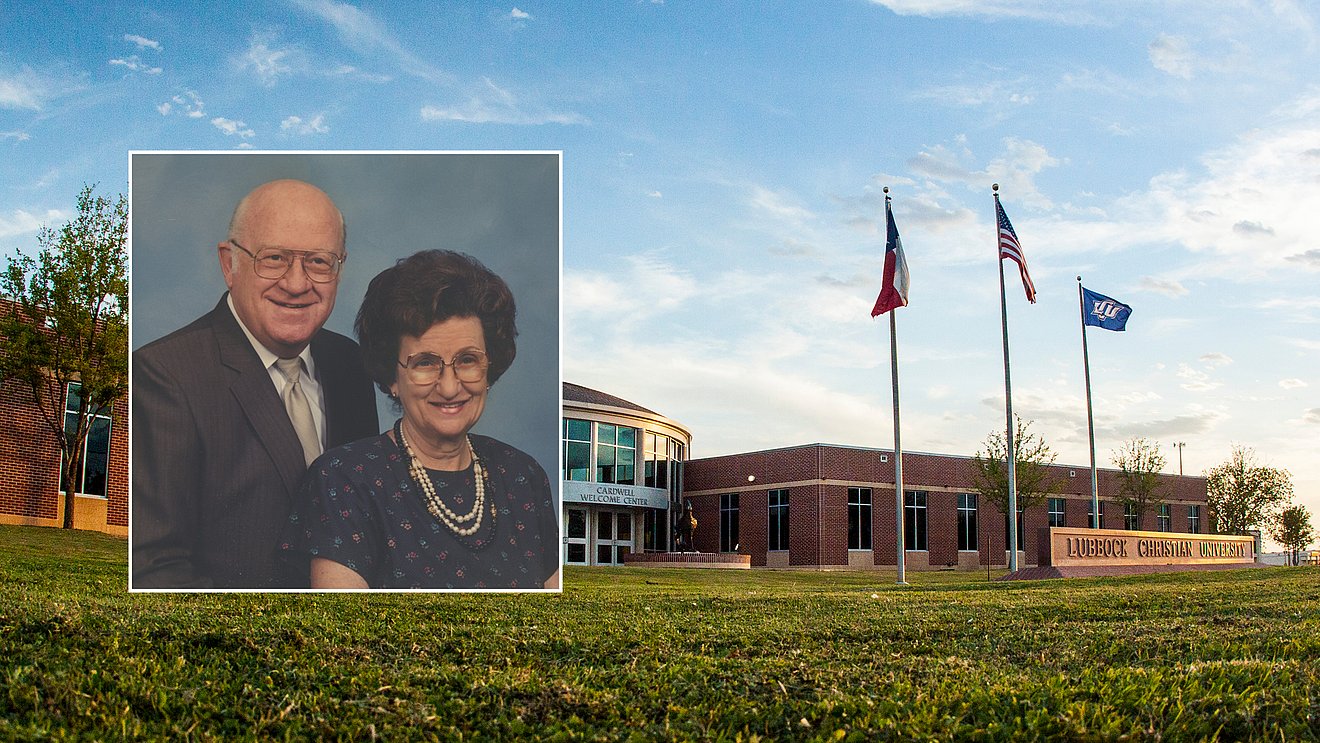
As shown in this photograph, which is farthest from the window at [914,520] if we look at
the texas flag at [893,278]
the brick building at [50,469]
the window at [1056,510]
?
the brick building at [50,469]

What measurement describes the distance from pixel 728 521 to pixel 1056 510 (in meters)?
16.1

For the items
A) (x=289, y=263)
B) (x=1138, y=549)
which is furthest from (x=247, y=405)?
(x=1138, y=549)

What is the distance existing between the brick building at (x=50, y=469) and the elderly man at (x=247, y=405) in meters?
19.9

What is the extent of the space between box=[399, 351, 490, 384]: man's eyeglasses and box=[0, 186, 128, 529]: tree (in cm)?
1919

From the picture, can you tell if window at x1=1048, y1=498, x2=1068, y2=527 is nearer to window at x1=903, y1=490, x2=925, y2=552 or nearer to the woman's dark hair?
window at x1=903, y1=490, x2=925, y2=552

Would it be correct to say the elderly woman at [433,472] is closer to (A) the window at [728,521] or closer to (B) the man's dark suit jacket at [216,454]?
(B) the man's dark suit jacket at [216,454]

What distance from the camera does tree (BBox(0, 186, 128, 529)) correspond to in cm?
2488

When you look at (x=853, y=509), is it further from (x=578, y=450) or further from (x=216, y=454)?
(x=216, y=454)

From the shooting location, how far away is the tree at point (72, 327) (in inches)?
979

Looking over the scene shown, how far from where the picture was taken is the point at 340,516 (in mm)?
8227

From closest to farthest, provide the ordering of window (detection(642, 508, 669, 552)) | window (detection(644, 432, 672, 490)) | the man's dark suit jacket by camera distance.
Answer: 1. the man's dark suit jacket
2. window (detection(644, 432, 672, 490))
3. window (detection(642, 508, 669, 552))

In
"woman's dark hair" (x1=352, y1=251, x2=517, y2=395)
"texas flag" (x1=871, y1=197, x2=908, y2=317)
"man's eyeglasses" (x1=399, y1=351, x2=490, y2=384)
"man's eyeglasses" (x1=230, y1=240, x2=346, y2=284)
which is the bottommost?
"man's eyeglasses" (x1=399, y1=351, x2=490, y2=384)

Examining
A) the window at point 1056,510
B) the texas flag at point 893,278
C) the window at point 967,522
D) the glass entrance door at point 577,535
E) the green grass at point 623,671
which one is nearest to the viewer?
the green grass at point 623,671

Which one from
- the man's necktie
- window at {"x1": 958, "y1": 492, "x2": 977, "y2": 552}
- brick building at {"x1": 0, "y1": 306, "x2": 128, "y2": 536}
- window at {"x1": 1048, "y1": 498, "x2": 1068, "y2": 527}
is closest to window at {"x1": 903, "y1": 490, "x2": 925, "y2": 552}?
window at {"x1": 958, "y1": 492, "x2": 977, "y2": 552}
